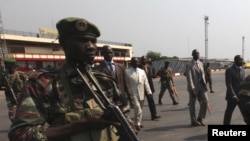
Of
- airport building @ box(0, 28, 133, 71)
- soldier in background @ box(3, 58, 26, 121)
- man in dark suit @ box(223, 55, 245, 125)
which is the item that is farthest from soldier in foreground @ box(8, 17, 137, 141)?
airport building @ box(0, 28, 133, 71)

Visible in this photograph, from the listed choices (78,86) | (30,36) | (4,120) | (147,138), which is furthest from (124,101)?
(30,36)

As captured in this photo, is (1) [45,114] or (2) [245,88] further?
(2) [245,88]

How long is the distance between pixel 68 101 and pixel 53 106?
9 centimetres

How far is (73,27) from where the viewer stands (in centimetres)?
185

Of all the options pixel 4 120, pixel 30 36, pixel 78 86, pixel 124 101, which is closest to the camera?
pixel 78 86

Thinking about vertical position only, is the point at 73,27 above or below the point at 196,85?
above

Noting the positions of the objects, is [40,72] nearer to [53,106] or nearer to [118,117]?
[53,106]

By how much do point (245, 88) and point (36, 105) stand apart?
2.95m

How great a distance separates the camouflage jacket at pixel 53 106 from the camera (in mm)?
1606

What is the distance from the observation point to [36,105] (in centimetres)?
167

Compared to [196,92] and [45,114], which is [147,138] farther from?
[45,114]

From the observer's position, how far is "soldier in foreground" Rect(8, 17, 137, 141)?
1628 mm

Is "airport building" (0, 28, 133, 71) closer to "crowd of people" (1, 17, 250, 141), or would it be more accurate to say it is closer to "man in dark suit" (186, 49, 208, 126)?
"man in dark suit" (186, 49, 208, 126)

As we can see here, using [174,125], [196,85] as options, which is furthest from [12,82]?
[196,85]
